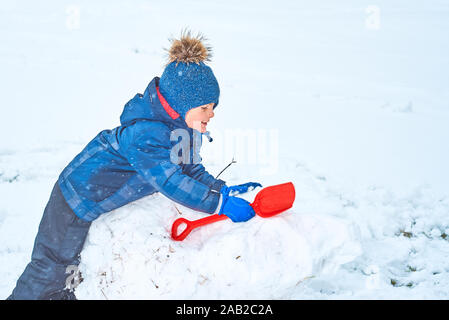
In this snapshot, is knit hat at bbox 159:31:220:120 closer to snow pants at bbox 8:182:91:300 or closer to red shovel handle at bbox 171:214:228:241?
red shovel handle at bbox 171:214:228:241

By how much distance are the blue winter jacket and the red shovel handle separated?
4cm

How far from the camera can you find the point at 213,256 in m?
1.51

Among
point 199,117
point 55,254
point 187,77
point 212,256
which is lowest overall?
point 55,254

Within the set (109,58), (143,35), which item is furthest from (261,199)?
(143,35)

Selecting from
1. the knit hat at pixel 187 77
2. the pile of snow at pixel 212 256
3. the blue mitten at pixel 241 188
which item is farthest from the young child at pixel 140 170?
the blue mitten at pixel 241 188

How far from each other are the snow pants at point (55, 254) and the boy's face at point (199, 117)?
2.05ft

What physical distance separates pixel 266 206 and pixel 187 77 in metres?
0.62

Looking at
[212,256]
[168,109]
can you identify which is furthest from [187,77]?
[212,256]

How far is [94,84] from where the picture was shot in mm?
5645

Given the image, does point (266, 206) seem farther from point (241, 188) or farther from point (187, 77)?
point (187, 77)

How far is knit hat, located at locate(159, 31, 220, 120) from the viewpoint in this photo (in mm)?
1697

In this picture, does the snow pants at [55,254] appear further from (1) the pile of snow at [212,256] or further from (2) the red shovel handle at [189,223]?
(2) the red shovel handle at [189,223]

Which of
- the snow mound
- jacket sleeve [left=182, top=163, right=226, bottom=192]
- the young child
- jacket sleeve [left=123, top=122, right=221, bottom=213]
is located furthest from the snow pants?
jacket sleeve [left=182, top=163, right=226, bottom=192]

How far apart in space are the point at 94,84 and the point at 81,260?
4342 mm
